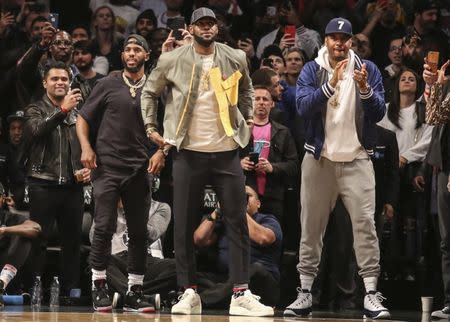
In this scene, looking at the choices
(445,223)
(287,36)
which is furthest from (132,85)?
(287,36)

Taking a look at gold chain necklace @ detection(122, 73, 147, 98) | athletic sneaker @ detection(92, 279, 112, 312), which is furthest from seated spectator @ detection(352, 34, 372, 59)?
athletic sneaker @ detection(92, 279, 112, 312)

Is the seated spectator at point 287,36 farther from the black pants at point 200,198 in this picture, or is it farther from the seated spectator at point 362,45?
the black pants at point 200,198

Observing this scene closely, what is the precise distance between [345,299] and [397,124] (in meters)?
2.18

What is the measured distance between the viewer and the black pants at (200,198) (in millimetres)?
8734

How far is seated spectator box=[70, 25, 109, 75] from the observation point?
1269cm

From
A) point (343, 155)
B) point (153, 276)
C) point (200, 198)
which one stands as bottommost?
point (153, 276)

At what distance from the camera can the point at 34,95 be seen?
1191cm

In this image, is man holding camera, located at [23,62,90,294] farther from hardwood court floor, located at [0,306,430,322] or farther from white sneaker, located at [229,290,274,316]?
white sneaker, located at [229,290,274,316]

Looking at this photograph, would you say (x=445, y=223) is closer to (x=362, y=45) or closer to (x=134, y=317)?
(x=134, y=317)

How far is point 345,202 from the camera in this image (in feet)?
29.2

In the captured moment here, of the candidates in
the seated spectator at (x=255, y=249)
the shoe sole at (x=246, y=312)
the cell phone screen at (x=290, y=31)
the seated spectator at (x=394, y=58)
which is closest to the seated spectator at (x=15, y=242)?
the seated spectator at (x=255, y=249)

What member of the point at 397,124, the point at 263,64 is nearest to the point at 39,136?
the point at 263,64

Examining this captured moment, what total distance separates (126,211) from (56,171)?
146 centimetres

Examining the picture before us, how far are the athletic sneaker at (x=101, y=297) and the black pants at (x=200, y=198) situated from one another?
79 centimetres
